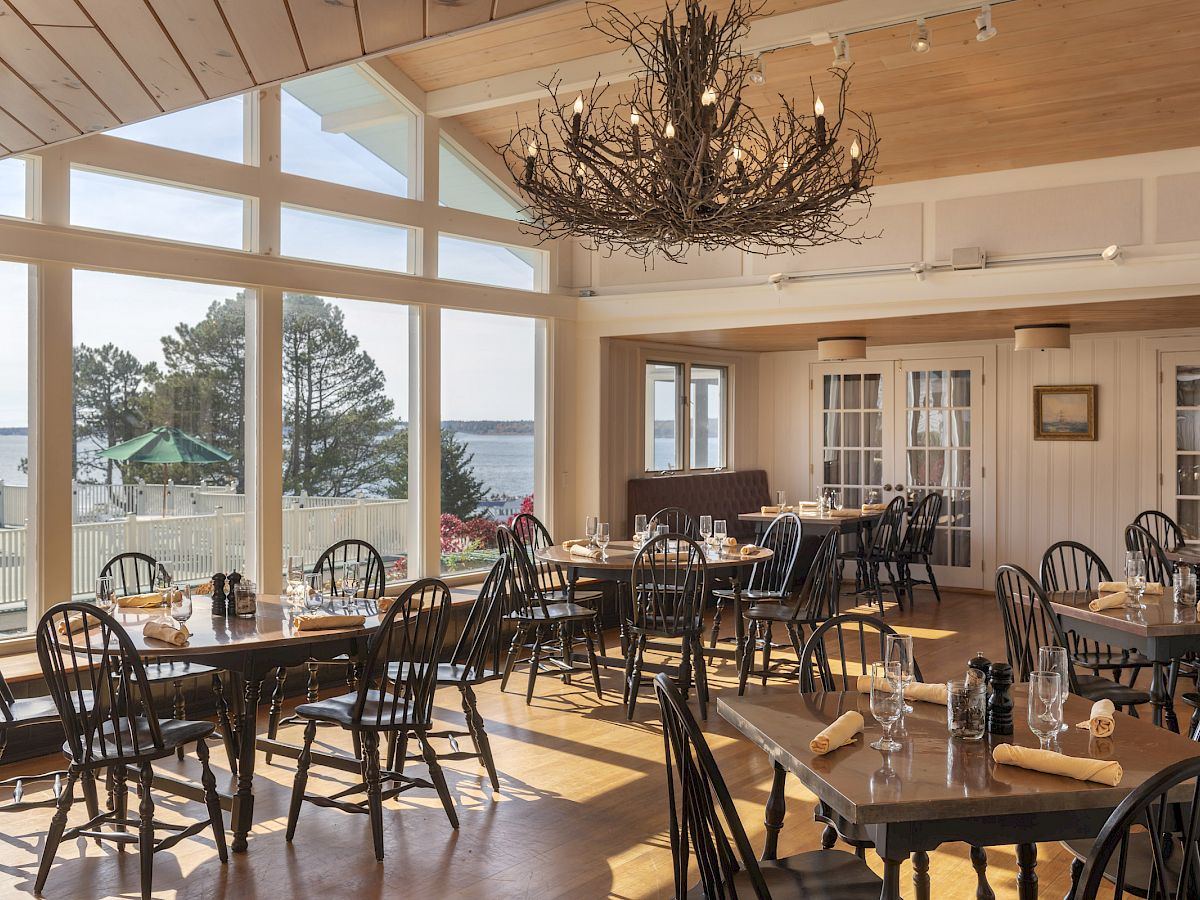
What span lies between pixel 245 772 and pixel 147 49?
8.64 feet

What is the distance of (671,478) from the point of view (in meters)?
9.36

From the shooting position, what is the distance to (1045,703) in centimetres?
241

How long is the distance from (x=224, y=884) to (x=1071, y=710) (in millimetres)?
2778

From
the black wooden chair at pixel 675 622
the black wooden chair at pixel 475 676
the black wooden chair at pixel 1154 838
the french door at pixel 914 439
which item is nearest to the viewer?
the black wooden chair at pixel 1154 838

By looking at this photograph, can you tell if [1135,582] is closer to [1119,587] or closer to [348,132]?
[1119,587]

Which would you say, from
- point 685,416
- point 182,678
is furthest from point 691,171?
point 685,416

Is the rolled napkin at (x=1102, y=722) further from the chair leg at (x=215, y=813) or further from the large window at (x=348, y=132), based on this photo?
the large window at (x=348, y=132)

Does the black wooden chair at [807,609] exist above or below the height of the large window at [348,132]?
below

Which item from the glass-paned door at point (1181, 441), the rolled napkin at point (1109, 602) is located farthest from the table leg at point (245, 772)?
the glass-paned door at point (1181, 441)

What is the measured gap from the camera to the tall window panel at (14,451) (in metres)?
5.41

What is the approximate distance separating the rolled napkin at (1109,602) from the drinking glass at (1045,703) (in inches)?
90.2

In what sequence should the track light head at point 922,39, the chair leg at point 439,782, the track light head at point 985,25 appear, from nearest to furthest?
the chair leg at point 439,782 → the track light head at point 985,25 → the track light head at point 922,39

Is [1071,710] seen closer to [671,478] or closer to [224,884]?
[224,884]

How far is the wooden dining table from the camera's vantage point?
3801mm
